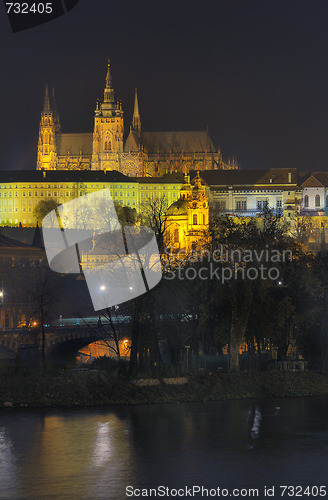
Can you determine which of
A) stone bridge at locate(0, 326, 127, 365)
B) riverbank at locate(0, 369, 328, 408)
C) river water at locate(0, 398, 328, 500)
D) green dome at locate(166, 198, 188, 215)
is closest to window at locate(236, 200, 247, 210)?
green dome at locate(166, 198, 188, 215)

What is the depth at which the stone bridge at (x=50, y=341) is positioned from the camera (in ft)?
178

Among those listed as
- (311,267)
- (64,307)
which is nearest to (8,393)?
(311,267)

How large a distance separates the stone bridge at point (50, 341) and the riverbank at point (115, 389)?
12455 millimetres

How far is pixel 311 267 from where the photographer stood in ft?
170

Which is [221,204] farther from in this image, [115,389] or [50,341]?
[115,389]

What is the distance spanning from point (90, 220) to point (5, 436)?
126526 millimetres

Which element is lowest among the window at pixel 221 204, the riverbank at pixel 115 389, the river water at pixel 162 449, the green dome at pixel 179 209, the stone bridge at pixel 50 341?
the river water at pixel 162 449

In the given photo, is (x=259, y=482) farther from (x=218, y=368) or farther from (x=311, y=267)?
(x=311, y=267)

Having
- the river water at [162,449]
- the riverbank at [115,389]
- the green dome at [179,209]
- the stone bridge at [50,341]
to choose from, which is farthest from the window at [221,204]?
the river water at [162,449]

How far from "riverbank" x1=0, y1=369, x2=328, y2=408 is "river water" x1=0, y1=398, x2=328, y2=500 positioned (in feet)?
3.15

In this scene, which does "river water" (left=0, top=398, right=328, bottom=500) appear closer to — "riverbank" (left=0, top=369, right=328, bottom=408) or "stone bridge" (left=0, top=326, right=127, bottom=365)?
"riverbank" (left=0, top=369, right=328, bottom=408)

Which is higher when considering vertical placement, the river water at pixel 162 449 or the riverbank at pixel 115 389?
the riverbank at pixel 115 389

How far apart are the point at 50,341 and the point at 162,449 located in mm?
25775

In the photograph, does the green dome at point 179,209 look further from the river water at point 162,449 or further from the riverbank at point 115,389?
the river water at point 162,449
